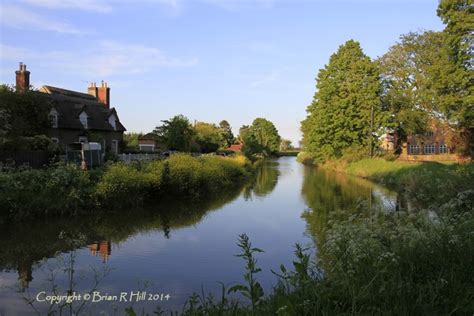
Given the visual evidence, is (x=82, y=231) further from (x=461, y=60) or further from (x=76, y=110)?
(x=461, y=60)

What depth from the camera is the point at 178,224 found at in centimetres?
1658

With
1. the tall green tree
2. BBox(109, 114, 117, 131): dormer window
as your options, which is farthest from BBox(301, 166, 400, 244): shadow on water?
BBox(109, 114, 117, 131): dormer window

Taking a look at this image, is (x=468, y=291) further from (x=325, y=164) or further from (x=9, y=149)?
(x=325, y=164)

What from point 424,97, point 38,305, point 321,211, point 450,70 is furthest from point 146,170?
point 424,97

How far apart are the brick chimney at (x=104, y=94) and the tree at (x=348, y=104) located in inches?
925

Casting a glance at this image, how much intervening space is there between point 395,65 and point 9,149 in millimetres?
38440

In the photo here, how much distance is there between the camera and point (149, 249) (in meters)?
12.4

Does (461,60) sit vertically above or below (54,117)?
above

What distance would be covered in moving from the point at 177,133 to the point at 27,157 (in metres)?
24.2

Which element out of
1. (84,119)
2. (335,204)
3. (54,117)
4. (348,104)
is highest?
(348,104)

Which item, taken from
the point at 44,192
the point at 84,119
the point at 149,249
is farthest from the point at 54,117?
the point at 149,249

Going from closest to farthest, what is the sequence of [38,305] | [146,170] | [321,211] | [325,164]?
[38,305]
[321,211]
[146,170]
[325,164]

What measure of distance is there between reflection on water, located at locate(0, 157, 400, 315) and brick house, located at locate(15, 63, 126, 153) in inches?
712

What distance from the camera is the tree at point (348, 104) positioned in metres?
44.6
